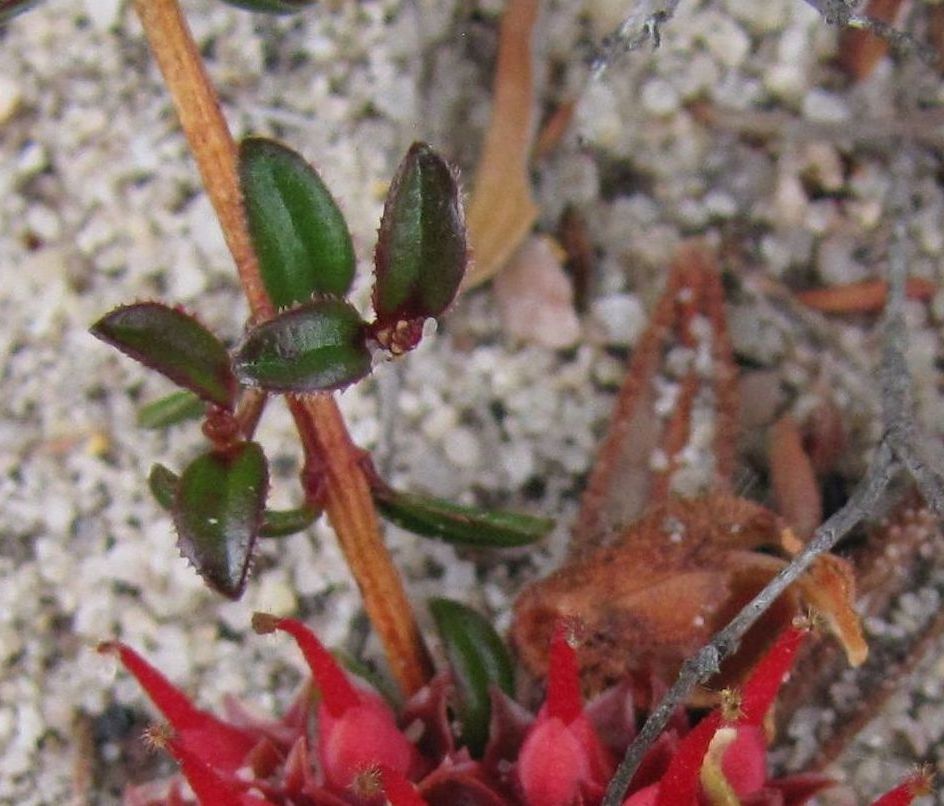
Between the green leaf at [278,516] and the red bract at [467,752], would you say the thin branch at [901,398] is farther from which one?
the green leaf at [278,516]

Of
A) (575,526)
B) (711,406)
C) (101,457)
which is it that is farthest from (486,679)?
(101,457)

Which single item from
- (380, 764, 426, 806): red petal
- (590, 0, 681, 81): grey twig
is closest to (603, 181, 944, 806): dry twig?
(380, 764, 426, 806): red petal

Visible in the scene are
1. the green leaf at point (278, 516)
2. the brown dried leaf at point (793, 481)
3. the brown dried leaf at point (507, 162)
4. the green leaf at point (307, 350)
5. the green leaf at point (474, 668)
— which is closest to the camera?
the green leaf at point (307, 350)

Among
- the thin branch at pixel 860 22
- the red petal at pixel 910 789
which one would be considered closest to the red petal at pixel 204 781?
the red petal at pixel 910 789

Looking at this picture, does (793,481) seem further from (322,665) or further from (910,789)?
(322,665)

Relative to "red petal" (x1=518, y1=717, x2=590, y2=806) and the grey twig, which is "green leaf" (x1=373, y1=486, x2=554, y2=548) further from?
the grey twig

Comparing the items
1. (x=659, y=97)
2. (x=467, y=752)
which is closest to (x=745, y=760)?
(x=467, y=752)
